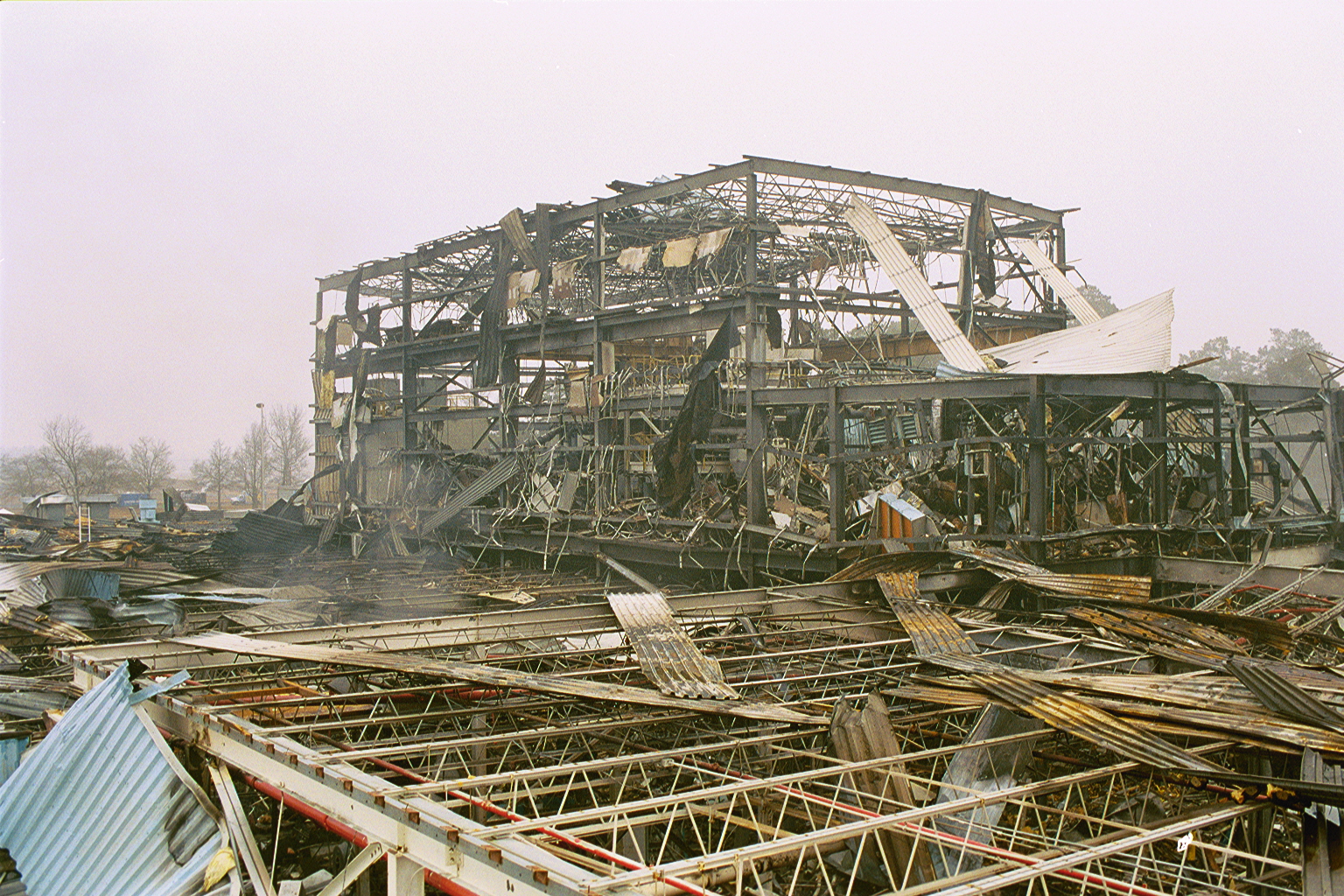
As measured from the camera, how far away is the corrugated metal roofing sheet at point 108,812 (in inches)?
271

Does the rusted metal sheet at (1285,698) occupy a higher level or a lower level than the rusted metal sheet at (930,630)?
higher

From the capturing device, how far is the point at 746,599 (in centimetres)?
1258

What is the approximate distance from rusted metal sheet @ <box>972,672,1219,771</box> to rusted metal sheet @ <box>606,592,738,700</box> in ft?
7.25

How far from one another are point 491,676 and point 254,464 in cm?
6478

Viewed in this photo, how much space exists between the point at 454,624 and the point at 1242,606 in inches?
400

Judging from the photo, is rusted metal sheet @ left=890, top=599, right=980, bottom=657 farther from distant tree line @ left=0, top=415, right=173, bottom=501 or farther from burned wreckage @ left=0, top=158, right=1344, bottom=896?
distant tree line @ left=0, top=415, right=173, bottom=501

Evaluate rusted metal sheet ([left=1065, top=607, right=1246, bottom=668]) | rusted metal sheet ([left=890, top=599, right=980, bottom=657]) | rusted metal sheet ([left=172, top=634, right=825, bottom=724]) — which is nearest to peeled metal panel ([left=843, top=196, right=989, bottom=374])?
rusted metal sheet ([left=1065, top=607, right=1246, bottom=668])

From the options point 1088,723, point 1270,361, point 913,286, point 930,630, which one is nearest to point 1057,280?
point 913,286

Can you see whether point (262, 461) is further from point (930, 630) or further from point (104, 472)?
point (930, 630)

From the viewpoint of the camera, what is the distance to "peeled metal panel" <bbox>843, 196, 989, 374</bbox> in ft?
61.6

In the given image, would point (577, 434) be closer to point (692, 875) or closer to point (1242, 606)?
point (1242, 606)

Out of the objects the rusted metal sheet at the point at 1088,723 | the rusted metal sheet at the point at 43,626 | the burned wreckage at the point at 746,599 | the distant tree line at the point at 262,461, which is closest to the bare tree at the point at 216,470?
the distant tree line at the point at 262,461

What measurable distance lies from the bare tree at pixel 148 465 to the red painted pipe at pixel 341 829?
69925mm

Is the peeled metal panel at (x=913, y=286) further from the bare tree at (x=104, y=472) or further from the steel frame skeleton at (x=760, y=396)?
the bare tree at (x=104, y=472)
